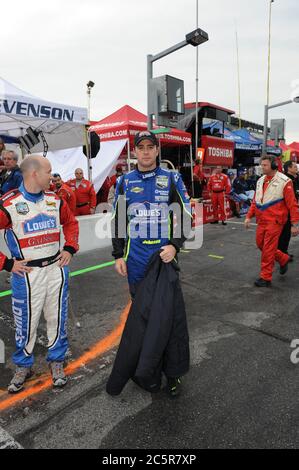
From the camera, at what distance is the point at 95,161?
498 inches

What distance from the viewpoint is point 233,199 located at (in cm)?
1294

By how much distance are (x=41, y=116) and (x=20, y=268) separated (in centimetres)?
547

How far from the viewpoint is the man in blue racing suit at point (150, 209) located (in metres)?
2.66

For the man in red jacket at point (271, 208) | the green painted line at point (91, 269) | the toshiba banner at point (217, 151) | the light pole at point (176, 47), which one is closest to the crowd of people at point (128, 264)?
the man in red jacket at point (271, 208)

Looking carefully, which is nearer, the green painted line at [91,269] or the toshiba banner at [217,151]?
the green painted line at [91,269]

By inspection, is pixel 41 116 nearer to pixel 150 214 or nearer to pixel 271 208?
pixel 271 208

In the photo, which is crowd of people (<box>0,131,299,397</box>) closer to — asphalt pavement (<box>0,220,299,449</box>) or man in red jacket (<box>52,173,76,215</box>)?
asphalt pavement (<box>0,220,299,449</box>)

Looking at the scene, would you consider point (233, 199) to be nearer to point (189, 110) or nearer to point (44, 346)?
point (189, 110)

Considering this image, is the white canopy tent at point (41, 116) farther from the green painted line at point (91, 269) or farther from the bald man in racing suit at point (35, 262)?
the bald man in racing suit at point (35, 262)

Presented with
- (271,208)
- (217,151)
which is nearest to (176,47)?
(271,208)

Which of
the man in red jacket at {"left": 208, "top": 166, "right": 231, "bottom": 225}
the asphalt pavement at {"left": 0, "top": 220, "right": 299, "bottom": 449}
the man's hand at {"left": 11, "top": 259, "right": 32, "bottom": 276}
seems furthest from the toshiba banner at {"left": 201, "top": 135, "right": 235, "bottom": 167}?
the man's hand at {"left": 11, "top": 259, "right": 32, "bottom": 276}

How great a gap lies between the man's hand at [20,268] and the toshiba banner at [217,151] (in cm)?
1297

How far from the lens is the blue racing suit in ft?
8.80

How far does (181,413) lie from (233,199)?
11.2m
